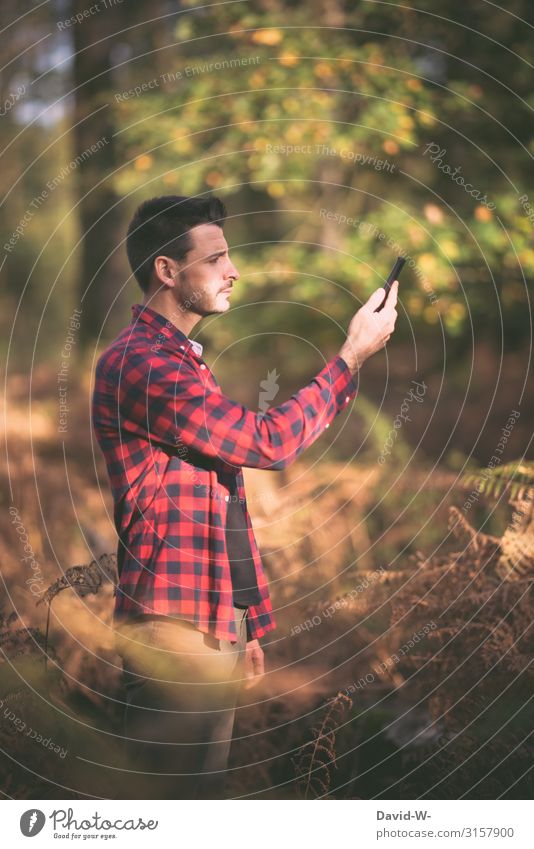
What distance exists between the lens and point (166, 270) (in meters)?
3.30

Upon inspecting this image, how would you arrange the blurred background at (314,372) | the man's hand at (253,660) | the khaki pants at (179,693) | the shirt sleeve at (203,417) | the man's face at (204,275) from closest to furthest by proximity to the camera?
the shirt sleeve at (203,417), the khaki pants at (179,693), the man's face at (204,275), the man's hand at (253,660), the blurred background at (314,372)

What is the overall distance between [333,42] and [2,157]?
11.0 metres

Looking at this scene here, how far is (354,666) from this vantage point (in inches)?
214

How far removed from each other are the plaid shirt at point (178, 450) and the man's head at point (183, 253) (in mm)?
137

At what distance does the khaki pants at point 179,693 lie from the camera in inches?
125

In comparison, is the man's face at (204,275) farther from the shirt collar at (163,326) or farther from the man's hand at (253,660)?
the man's hand at (253,660)

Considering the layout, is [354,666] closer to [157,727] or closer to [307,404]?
[157,727]

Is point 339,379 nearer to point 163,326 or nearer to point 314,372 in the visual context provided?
point 163,326

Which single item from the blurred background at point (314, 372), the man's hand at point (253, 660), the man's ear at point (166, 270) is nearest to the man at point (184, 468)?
the man's ear at point (166, 270)

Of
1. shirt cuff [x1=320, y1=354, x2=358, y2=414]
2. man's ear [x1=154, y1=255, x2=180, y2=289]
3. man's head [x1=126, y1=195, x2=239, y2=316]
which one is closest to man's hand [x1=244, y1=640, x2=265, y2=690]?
shirt cuff [x1=320, y1=354, x2=358, y2=414]

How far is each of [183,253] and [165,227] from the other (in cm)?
12

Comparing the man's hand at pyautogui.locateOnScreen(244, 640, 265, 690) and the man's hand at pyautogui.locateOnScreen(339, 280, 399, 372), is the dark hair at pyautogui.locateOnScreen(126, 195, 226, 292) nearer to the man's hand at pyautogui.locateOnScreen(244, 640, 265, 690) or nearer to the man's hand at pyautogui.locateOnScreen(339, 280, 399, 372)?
the man's hand at pyautogui.locateOnScreen(339, 280, 399, 372)

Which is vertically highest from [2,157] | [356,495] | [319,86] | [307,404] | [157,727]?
[2,157]

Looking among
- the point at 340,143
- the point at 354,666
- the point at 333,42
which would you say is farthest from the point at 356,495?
the point at 333,42
